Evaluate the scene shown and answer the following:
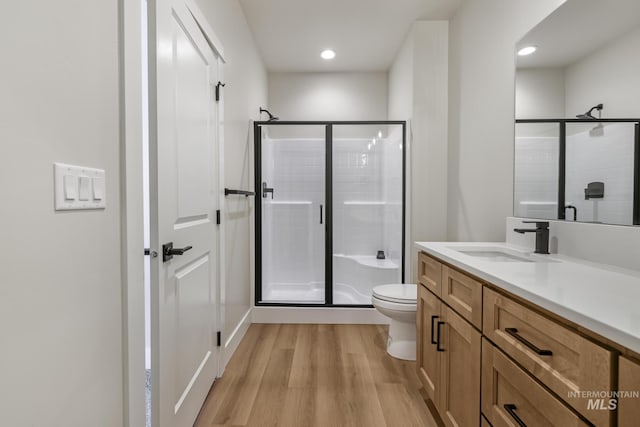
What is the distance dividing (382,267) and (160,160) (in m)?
2.40

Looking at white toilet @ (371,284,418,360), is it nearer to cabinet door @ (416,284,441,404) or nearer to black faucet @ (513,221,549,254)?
cabinet door @ (416,284,441,404)

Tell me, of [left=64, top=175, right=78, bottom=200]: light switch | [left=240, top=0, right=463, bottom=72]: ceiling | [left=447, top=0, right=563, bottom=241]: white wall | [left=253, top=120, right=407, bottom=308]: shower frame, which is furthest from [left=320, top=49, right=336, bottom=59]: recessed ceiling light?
[left=64, top=175, right=78, bottom=200]: light switch

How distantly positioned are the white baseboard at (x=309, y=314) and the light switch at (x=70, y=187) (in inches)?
95.5

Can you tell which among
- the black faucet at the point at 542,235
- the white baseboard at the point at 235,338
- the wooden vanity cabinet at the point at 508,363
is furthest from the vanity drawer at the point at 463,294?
the white baseboard at the point at 235,338

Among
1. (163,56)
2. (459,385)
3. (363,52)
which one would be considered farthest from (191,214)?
(363,52)

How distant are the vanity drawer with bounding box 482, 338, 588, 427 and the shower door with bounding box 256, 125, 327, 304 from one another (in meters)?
2.17

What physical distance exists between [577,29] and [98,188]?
1.98m

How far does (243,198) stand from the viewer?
2730mm

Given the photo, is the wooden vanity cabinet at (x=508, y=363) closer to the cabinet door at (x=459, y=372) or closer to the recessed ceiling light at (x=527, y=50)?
the cabinet door at (x=459, y=372)

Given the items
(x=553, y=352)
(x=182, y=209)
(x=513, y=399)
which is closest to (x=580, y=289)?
(x=553, y=352)

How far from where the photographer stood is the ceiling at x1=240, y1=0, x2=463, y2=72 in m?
2.61

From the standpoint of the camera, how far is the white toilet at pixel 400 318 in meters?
2.21

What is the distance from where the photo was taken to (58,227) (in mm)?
754

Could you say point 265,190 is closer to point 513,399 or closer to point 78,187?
point 78,187
